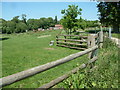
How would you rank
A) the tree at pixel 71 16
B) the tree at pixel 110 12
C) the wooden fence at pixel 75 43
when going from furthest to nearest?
the tree at pixel 110 12, the tree at pixel 71 16, the wooden fence at pixel 75 43

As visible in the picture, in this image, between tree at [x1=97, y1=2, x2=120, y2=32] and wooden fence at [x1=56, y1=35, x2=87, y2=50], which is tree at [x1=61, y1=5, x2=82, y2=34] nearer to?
wooden fence at [x1=56, y1=35, x2=87, y2=50]

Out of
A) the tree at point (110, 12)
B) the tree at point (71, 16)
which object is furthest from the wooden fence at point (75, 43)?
the tree at point (110, 12)

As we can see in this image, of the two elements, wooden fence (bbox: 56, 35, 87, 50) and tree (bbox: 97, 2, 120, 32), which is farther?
tree (bbox: 97, 2, 120, 32)

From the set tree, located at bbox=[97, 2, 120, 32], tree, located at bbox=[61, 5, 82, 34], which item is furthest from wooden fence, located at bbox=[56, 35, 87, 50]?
tree, located at bbox=[97, 2, 120, 32]

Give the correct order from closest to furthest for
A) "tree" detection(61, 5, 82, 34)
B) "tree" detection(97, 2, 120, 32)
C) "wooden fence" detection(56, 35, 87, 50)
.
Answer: "wooden fence" detection(56, 35, 87, 50)
"tree" detection(61, 5, 82, 34)
"tree" detection(97, 2, 120, 32)

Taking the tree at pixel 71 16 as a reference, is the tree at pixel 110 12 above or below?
above

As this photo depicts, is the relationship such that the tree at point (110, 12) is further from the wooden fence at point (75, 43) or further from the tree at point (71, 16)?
the wooden fence at point (75, 43)

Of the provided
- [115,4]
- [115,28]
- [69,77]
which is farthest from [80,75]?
[115,28]

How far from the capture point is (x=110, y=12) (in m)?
26.2

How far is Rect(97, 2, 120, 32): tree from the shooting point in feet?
82.5

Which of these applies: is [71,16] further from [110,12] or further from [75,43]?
[110,12]

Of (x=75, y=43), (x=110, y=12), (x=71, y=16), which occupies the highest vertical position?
(x=110, y=12)

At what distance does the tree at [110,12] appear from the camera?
2514 cm

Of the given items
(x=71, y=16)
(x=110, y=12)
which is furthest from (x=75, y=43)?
(x=110, y=12)
